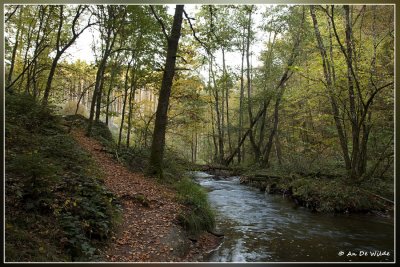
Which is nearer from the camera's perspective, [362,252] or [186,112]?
[362,252]

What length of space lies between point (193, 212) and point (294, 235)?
2.23m

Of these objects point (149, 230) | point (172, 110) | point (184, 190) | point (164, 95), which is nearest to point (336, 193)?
point (184, 190)

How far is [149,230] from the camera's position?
5141 millimetres

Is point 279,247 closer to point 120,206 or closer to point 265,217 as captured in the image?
point 265,217

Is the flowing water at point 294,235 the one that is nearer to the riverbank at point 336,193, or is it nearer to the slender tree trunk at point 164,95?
the riverbank at point 336,193

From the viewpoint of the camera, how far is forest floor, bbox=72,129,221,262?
4.48 m

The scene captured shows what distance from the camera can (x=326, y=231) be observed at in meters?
6.80

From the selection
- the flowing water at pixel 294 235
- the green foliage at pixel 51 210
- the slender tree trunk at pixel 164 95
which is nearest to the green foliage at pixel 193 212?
the flowing water at pixel 294 235

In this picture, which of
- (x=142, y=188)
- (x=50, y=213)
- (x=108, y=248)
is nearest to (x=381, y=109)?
(x=142, y=188)

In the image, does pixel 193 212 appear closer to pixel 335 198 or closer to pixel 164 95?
pixel 164 95

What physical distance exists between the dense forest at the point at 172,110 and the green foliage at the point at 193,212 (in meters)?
0.03

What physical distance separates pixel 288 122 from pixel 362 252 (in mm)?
13099

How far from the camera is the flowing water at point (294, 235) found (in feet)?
17.6

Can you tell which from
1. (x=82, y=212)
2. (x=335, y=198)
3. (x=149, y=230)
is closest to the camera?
(x=82, y=212)
